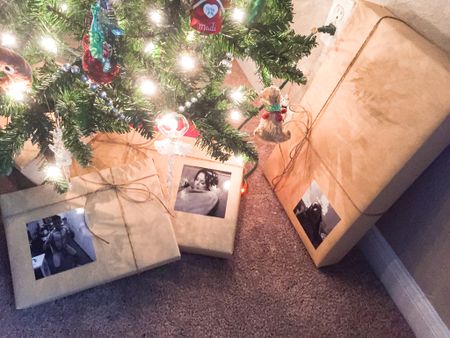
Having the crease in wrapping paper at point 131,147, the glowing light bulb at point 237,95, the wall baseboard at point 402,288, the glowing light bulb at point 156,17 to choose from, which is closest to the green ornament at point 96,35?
the glowing light bulb at point 156,17

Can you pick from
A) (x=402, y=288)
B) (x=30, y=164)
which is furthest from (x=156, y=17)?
(x=402, y=288)

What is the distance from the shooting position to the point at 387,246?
977 mm

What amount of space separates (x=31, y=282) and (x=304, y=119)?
78cm

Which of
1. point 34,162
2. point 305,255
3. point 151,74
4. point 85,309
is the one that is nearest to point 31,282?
point 85,309

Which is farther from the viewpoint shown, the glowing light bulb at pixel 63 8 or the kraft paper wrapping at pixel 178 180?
the kraft paper wrapping at pixel 178 180

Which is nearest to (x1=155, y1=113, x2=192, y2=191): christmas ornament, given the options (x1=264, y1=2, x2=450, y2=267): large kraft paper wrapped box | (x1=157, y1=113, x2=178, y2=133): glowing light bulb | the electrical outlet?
(x1=157, y1=113, x2=178, y2=133): glowing light bulb

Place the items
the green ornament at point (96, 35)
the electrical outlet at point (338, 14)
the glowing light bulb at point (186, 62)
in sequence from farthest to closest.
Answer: the electrical outlet at point (338, 14), the glowing light bulb at point (186, 62), the green ornament at point (96, 35)

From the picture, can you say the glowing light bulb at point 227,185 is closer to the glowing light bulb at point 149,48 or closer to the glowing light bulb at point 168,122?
the glowing light bulb at point 168,122

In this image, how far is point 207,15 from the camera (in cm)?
58

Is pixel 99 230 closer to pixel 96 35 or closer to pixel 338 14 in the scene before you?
→ pixel 96 35

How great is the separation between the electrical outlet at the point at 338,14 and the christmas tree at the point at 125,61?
160 millimetres

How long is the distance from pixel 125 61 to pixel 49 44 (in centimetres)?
16

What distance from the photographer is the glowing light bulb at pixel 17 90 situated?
662 millimetres

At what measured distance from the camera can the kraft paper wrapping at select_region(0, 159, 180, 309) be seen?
84 cm
